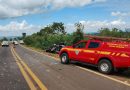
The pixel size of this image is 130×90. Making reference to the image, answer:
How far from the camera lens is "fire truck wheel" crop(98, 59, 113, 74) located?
46.9ft

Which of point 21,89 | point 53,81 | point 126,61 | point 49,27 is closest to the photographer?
point 21,89

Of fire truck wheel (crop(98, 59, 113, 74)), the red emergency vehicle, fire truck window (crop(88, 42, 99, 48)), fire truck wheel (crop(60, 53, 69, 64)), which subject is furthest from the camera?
fire truck wheel (crop(60, 53, 69, 64))

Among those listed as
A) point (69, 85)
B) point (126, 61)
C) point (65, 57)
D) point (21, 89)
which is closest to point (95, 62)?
point (126, 61)

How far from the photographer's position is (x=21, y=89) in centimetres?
998

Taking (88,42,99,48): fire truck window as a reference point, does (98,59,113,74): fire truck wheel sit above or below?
below

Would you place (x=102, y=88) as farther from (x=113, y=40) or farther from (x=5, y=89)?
(x=113, y=40)

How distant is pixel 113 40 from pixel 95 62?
4.90 ft

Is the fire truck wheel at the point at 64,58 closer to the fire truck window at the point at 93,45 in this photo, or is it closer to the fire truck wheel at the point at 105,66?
the fire truck window at the point at 93,45

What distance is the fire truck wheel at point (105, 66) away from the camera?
1429cm

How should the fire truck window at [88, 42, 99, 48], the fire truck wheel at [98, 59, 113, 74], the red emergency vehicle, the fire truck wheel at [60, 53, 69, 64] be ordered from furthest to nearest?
the fire truck wheel at [60, 53, 69, 64], the fire truck window at [88, 42, 99, 48], the fire truck wheel at [98, 59, 113, 74], the red emergency vehicle

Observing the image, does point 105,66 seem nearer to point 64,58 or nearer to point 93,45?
point 93,45

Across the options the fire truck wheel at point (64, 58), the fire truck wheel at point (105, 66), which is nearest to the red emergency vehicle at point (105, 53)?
the fire truck wheel at point (105, 66)

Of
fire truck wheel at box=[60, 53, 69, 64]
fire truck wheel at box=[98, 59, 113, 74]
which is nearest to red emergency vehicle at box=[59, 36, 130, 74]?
fire truck wheel at box=[98, 59, 113, 74]

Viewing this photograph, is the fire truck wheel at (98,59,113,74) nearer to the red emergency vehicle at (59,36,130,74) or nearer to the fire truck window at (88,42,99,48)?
the red emergency vehicle at (59,36,130,74)
